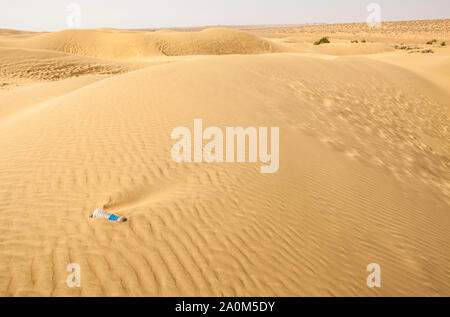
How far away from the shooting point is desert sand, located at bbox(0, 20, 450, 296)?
2805 millimetres

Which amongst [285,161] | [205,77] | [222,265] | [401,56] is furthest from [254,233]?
[401,56]

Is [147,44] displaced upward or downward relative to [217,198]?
upward

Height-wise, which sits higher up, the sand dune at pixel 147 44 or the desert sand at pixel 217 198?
the sand dune at pixel 147 44

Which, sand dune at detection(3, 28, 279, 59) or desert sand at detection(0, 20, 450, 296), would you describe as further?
sand dune at detection(3, 28, 279, 59)

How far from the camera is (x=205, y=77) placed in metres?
8.98

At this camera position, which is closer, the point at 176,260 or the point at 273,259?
the point at 176,260

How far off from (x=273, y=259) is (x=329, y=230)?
104 centimetres

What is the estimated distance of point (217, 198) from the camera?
154 inches

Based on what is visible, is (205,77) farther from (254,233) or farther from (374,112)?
(254,233)

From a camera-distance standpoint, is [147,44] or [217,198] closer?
[217,198]

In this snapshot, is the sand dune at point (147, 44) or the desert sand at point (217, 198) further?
the sand dune at point (147, 44)

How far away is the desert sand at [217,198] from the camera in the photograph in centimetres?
280

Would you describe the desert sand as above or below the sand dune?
below
